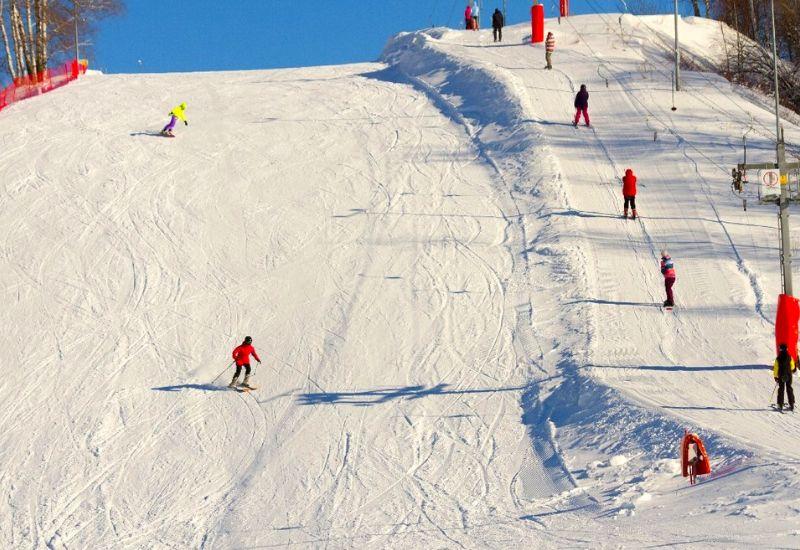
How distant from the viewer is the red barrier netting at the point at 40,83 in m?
36.2

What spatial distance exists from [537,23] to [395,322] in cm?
2191

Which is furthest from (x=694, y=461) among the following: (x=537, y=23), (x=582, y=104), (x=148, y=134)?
(x=537, y=23)

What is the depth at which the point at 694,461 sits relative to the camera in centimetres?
1350

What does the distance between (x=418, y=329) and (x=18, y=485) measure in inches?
287

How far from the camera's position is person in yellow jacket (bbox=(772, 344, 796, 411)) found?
15516 millimetres

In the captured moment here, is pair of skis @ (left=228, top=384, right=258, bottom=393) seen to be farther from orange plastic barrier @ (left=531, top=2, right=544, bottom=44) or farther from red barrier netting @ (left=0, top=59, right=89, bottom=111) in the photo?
orange plastic barrier @ (left=531, top=2, right=544, bottom=44)

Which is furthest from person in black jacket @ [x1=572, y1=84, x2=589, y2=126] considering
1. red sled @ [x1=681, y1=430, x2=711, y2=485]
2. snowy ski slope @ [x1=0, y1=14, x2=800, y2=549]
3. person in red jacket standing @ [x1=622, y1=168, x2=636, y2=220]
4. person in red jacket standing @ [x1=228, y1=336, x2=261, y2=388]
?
red sled @ [x1=681, y1=430, x2=711, y2=485]

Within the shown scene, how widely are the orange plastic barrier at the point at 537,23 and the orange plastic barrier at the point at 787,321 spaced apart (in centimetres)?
2415

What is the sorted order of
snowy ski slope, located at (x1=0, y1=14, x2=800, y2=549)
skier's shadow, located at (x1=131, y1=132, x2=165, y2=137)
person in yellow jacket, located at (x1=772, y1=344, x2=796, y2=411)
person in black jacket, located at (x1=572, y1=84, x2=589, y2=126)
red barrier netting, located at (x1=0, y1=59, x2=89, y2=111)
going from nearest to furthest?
snowy ski slope, located at (x1=0, y1=14, x2=800, y2=549) < person in yellow jacket, located at (x1=772, y1=344, x2=796, y2=411) < person in black jacket, located at (x1=572, y1=84, x2=589, y2=126) < skier's shadow, located at (x1=131, y1=132, x2=165, y2=137) < red barrier netting, located at (x1=0, y1=59, x2=89, y2=111)

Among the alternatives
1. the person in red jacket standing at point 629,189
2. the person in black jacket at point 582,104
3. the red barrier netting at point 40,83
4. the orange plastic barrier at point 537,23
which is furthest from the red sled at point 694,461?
the red barrier netting at point 40,83

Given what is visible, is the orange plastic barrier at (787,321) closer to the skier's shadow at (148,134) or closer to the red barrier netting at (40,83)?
the skier's shadow at (148,134)

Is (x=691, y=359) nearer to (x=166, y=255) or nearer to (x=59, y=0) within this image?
(x=166, y=255)

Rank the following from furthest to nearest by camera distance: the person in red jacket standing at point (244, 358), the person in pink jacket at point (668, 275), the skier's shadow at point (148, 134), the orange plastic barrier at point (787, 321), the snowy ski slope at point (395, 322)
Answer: the skier's shadow at point (148, 134) → the person in pink jacket at point (668, 275) → the person in red jacket standing at point (244, 358) → the orange plastic barrier at point (787, 321) → the snowy ski slope at point (395, 322)

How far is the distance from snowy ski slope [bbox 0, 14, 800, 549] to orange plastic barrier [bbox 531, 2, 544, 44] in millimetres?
5394
